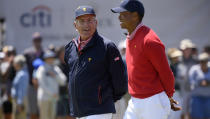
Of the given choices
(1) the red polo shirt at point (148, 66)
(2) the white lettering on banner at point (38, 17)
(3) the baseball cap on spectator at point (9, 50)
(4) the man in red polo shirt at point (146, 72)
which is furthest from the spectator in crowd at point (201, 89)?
(1) the red polo shirt at point (148, 66)

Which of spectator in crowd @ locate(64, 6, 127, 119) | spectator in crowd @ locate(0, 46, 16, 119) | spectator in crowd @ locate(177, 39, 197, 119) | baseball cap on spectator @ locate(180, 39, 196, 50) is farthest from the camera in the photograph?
baseball cap on spectator @ locate(180, 39, 196, 50)

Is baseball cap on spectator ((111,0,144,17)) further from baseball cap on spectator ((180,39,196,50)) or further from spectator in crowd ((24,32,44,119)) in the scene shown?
baseball cap on spectator ((180,39,196,50))

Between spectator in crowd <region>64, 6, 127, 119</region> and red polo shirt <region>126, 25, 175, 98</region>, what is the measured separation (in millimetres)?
227

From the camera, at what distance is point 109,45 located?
5.76 meters

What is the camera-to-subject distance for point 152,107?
5578 mm

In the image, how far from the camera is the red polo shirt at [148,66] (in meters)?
5.52

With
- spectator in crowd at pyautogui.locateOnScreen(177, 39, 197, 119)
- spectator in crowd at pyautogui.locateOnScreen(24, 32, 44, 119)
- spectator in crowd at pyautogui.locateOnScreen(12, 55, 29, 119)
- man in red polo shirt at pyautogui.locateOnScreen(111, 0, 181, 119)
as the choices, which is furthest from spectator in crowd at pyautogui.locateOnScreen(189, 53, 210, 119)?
man in red polo shirt at pyautogui.locateOnScreen(111, 0, 181, 119)

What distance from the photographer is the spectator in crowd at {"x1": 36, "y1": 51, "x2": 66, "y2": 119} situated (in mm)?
11422

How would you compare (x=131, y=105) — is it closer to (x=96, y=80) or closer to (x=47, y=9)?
(x=96, y=80)

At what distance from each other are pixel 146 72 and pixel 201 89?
6.81m

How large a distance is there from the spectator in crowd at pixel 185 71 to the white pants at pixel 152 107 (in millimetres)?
6714

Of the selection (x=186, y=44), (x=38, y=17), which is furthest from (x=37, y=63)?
(x=186, y=44)

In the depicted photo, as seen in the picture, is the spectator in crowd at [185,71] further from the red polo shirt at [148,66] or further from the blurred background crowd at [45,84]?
the red polo shirt at [148,66]

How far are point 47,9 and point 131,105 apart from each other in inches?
342
